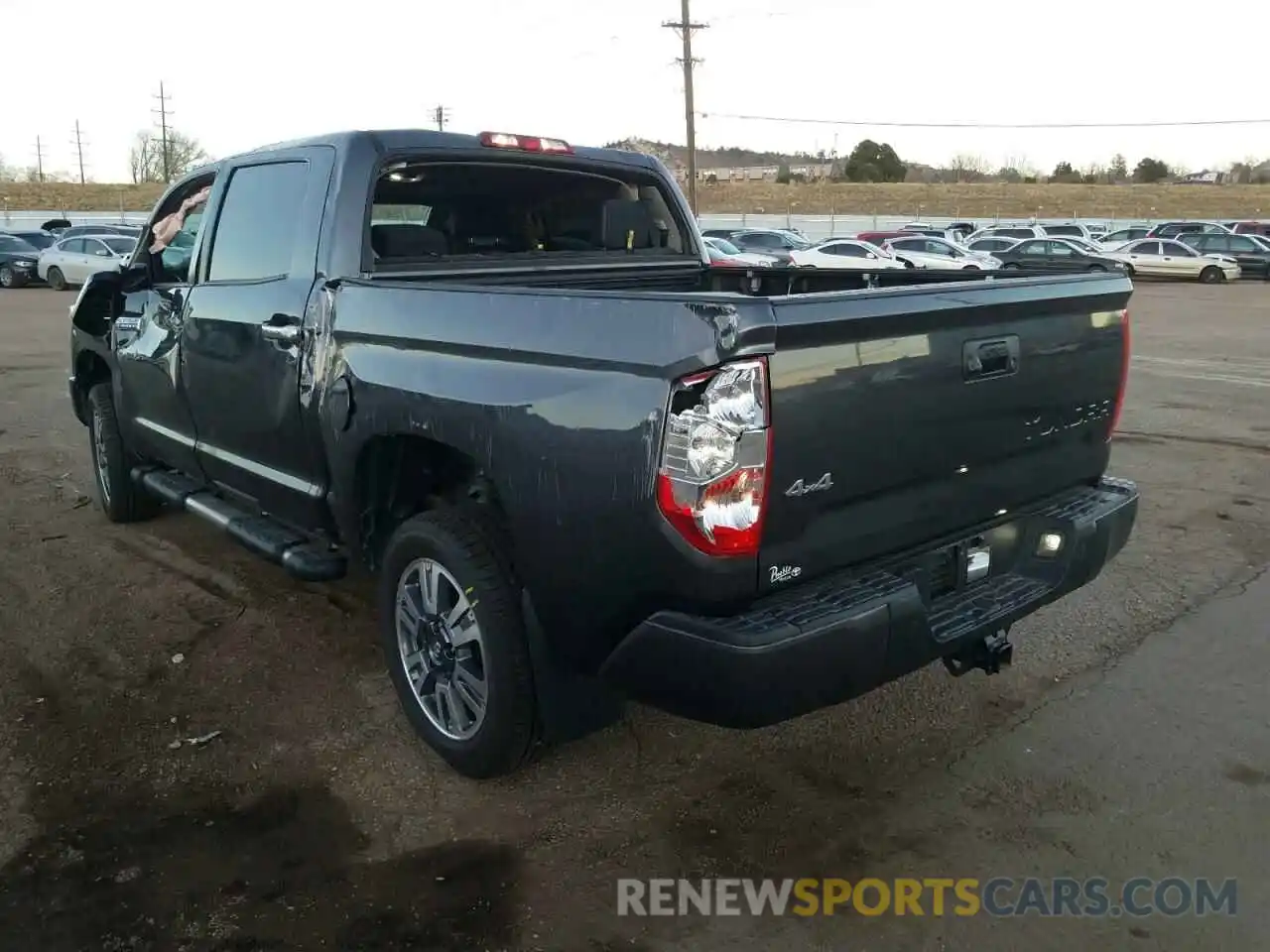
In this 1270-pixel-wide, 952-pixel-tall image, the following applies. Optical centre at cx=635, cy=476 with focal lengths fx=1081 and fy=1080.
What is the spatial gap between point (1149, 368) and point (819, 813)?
38.6 feet

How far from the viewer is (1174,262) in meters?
32.1

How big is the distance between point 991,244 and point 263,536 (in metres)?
32.8

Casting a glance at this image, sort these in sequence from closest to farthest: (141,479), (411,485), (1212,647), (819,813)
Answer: (819,813) → (411,485) → (1212,647) → (141,479)

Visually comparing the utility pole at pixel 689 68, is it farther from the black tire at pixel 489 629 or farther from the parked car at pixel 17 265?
the black tire at pixel 489 629

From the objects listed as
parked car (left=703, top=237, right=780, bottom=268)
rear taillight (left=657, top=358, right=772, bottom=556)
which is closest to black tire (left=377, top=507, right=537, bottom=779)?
rear taillight (left=657, top=358, right=772, bottom=556)

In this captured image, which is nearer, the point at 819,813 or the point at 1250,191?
the point at 819,813

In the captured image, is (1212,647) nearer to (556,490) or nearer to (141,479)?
(556,490)

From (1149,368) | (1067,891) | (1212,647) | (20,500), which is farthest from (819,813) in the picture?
(1149,368)

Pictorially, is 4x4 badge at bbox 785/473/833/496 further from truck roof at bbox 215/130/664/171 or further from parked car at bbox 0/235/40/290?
parked car at bbox 0/235/40/290

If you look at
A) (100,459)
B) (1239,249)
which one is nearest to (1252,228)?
(1239,249)

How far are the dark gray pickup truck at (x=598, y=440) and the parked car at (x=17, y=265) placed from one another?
90.9 feet

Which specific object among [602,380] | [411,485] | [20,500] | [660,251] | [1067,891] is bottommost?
[1067,891]

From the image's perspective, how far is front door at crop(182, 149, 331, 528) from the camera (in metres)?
4.05

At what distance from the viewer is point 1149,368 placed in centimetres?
1330
